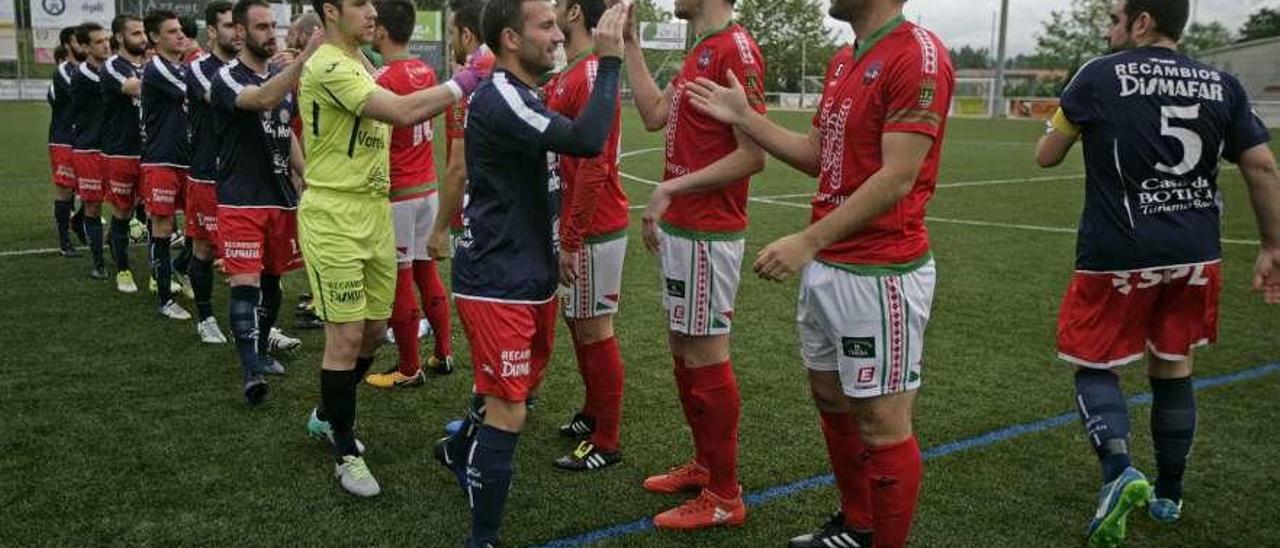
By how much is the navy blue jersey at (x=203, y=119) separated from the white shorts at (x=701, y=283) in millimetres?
3344

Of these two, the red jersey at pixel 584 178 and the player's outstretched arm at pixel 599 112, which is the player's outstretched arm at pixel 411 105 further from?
the player's outstretched arm at pixel 599 112

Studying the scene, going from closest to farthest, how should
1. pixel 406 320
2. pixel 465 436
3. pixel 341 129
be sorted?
1. pixel 465 436
2. pixel 341 129
3. pixel 406 320

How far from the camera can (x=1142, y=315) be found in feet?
13.5

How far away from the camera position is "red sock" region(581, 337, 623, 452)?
4965 mm

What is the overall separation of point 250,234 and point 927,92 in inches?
176

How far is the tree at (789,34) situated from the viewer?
8212 cm

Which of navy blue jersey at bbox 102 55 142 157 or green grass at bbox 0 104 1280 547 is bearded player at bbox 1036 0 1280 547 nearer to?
green grass at bbox 0 104 1280 547

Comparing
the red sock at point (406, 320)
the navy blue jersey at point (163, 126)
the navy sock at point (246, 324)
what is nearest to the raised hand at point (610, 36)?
the red sock at point (406, 320)

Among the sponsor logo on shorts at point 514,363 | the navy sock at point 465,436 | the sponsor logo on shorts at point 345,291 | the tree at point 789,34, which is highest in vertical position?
the tree at point 789,34

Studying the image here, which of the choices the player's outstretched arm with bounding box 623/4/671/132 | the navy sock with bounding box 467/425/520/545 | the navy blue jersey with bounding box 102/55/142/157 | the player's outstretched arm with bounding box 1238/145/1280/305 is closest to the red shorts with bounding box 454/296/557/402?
the navy sock with bounding box 467/425/520/545

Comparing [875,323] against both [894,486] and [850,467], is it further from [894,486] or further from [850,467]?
[850,467]

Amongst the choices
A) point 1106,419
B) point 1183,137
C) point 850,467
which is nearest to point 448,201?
point 850,467

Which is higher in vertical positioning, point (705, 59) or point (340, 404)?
point (705, 59)

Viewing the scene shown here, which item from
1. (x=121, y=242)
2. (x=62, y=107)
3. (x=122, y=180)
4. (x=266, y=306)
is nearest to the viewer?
(x=266, y=306)
